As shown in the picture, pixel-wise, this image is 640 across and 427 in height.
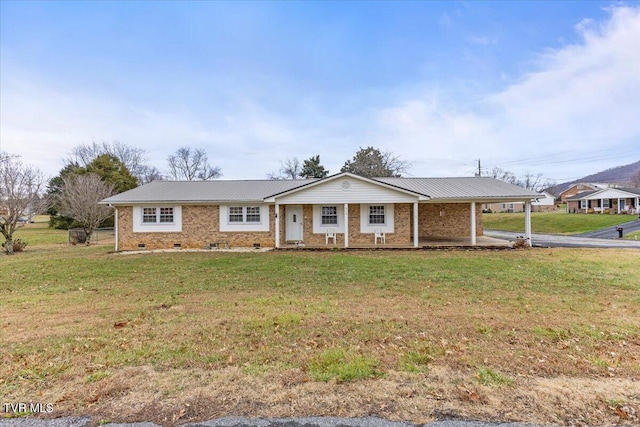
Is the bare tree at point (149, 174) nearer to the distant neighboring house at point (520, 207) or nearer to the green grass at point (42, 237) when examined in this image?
the green grass at point (42, 237)

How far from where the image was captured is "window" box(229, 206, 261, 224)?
56.3 feet

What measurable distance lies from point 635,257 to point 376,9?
46.7 ft

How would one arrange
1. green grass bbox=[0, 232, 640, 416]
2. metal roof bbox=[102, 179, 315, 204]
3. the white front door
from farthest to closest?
the white front door < metal roof bbox=[102, 179, 315, 204] < green grass bbox=[0, 232, 640, 416]

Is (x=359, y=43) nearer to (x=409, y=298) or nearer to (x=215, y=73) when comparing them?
(x=215, y=73)

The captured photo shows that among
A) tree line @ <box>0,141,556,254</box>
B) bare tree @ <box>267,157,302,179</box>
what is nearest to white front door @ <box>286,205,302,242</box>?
tree line @ <box>0,141,556,254</box>

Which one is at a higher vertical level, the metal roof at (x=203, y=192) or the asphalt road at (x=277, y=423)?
the metal roof at (x=203, y=192)

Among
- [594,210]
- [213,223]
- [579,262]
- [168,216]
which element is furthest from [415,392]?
[594,210]

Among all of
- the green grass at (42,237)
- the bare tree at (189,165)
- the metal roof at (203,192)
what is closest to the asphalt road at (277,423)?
the metal roof at (203,192)

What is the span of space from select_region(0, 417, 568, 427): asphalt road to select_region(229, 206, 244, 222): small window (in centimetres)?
1462

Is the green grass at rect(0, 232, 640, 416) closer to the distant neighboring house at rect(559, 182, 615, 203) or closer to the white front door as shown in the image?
the white front door

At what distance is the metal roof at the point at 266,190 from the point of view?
16.1m

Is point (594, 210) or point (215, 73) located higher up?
point (215, 73)

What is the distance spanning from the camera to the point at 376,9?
45.0ft

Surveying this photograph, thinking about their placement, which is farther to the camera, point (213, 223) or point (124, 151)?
point (124, 151)
